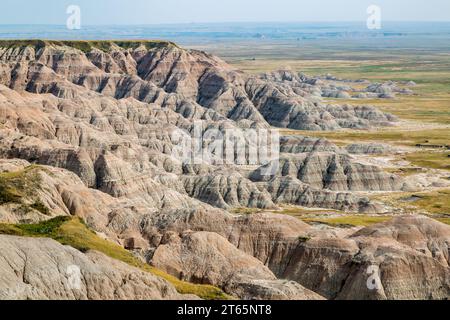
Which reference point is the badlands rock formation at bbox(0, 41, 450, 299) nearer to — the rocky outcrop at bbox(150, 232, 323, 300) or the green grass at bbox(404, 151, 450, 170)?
the rocky outcrop at bbox(150, 232, 323, 300)

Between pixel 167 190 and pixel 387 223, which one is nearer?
pixel 387 223

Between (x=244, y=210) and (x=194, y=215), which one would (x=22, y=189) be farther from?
(x=244, y=210)

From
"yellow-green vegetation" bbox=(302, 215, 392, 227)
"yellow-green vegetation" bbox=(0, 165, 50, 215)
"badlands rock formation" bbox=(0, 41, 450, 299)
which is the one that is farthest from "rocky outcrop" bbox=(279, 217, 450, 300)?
"yellow-green vegetation" bbox=(302, 215, 392, 227)

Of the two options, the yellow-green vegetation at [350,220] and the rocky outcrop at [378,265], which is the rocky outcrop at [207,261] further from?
the yellow-green vegetation at [350,220]
